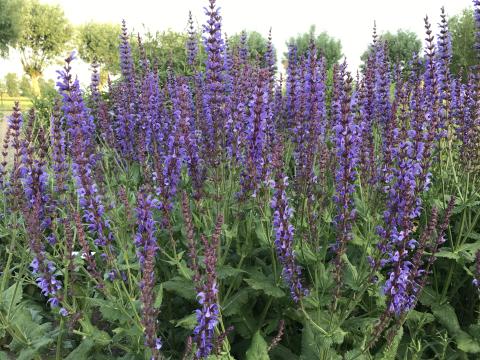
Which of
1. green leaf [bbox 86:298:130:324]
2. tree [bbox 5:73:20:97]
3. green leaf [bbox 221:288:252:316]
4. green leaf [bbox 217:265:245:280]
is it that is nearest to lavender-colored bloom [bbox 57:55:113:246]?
green leaf [bbox 86:298:130:324]

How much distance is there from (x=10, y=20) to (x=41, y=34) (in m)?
4.50

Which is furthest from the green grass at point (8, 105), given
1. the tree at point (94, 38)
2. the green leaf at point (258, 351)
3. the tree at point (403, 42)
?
the tree at point (403, 42)

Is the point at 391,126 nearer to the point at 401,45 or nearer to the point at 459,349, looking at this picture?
the point at 459,349

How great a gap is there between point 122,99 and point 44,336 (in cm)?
338

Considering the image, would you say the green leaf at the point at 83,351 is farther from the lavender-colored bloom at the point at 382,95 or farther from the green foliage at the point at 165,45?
the green foliage at the point at 165,45

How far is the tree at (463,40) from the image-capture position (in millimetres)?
31075

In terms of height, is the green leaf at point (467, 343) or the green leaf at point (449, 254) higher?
the green leaf at point (449, 254)

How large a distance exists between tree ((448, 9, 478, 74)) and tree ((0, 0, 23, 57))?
37453 millimetres

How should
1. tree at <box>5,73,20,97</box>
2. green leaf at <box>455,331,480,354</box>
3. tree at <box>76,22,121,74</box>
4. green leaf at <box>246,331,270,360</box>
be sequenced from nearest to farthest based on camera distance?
green leaf at <box>246,331,270,360</box>, green leaf at <box>455,331,480,354</box>, tree at <box>5,73,20,97</box>, tree at <box>76,22,121,74</box>

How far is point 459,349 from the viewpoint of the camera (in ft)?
12.2

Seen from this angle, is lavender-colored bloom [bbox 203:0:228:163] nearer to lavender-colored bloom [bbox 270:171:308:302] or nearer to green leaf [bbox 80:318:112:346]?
lavender-colored bloom [bbox 270:171:308:302]

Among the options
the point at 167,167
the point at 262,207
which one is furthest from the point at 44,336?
the point at 262,207

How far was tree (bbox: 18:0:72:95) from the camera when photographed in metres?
47.8

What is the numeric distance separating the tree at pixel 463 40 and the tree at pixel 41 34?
3716cm
